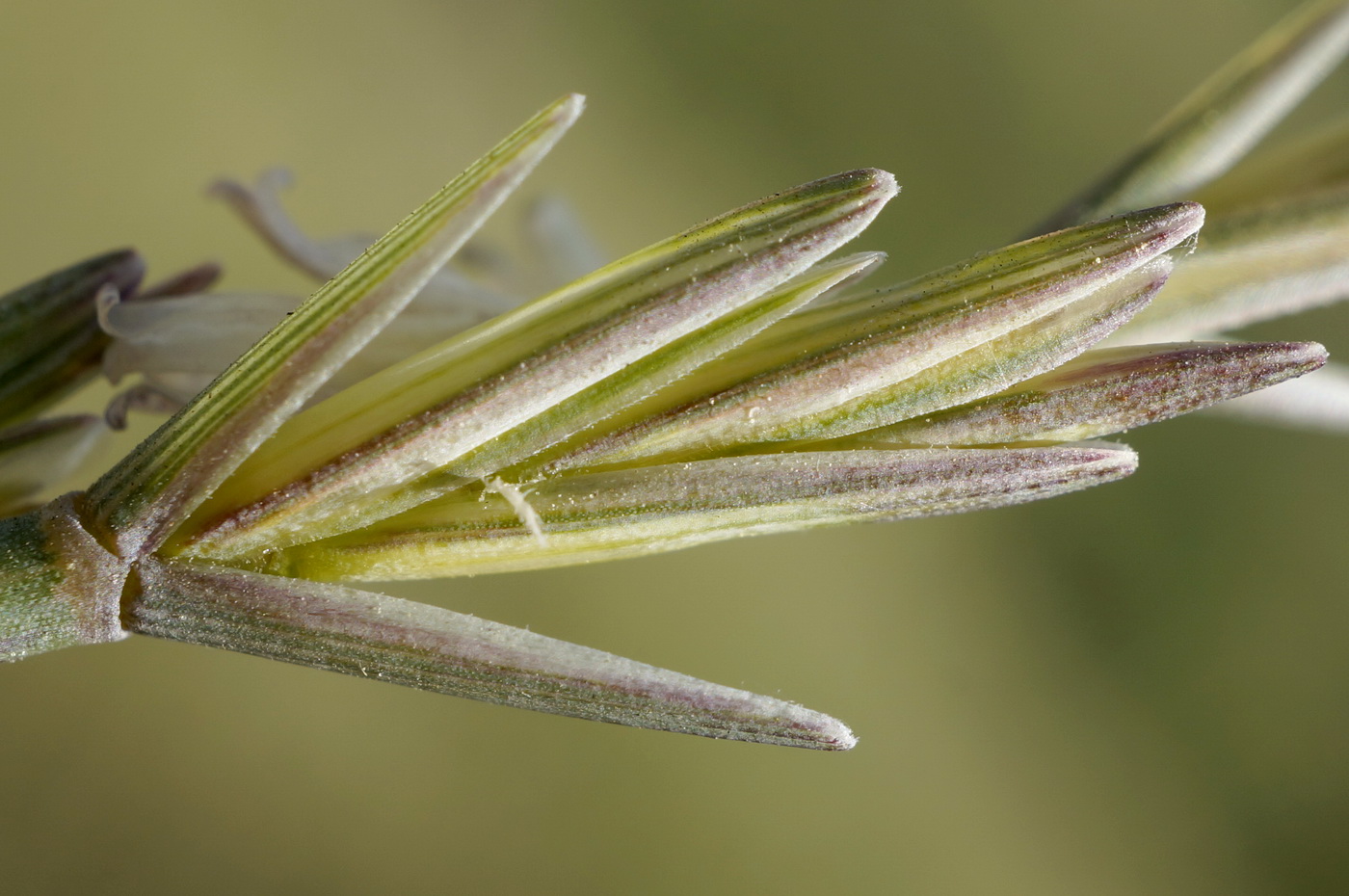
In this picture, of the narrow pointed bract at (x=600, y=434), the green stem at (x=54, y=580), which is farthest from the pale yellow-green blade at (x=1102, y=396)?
the green stem at (x=54, y=580)

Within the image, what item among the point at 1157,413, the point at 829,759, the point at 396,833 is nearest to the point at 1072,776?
the point at 829,759

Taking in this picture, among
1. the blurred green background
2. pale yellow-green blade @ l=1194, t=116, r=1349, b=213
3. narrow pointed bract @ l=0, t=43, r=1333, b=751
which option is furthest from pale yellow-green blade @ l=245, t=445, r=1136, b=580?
the blurred green background

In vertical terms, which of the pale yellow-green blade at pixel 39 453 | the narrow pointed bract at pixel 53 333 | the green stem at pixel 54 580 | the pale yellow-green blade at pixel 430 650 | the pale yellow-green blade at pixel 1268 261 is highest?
the pale yellow-green blade at pixel 1268 261

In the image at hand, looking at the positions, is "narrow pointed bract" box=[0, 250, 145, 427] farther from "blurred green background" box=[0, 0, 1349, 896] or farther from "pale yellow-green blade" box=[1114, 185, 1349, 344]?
"blurred green background" box=[0, 0, 1349, 896]

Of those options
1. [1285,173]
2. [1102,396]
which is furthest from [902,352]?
[1285,173]

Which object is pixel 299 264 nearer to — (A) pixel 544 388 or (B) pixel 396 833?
(A) pixel 544 388

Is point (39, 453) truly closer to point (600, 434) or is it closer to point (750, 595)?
point (600, 434)

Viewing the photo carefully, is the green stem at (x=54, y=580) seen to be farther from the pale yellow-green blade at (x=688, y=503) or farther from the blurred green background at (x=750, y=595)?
the blurred green background at (x=750, y=595)

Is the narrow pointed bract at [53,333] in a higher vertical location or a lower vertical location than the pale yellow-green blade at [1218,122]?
lower
